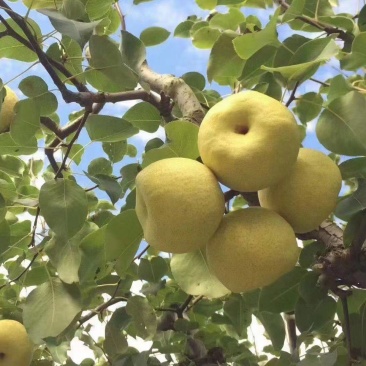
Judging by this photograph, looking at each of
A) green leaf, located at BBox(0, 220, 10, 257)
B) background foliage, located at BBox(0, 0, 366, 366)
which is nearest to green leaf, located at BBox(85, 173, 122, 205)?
background foliage, located at BBox(0, 0, 366, 366)

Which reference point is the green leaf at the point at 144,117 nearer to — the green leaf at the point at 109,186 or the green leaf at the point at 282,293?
the green leaf at the point at 109,186

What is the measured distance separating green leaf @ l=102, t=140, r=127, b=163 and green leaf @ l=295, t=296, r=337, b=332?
1.66 ft

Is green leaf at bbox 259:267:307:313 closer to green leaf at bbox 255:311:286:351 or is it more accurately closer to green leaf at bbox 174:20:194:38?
green leaf at bbox 255:311:286:351

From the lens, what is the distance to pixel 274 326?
1001mm

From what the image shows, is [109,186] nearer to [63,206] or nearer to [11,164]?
[63,206]

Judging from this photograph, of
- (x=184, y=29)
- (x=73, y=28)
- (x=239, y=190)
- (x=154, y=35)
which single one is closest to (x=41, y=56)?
(x=73, y=28)

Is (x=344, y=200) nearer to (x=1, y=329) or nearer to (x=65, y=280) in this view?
(x=65, y=280)

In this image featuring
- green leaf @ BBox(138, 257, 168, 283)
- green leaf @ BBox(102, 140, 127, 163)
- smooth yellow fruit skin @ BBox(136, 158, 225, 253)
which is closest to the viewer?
smooth yellow fruit skin @ BBox(136, 158, 225, 253)

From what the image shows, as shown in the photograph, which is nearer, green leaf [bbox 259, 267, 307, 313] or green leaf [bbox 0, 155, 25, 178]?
green leaf [bbox 259, 267, 307, 313]

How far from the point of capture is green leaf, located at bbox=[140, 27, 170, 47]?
1117mm

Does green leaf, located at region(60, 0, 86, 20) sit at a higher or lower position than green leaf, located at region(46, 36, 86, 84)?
higher

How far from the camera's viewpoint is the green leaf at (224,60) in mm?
836

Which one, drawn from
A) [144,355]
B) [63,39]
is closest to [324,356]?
[144,355]

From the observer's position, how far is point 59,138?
97 cm
